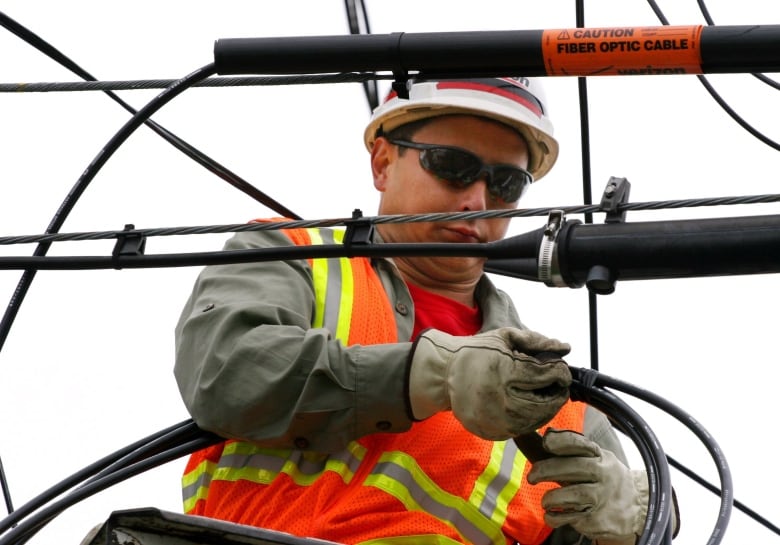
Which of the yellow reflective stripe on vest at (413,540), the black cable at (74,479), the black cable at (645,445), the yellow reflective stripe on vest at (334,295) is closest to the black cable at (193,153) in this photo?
the yellow reflective stripe on vest at (334,295)

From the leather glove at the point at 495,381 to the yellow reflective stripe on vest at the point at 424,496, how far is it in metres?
0.27

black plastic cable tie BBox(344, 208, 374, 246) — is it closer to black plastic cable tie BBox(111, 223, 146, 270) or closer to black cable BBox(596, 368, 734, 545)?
black plastic cable tie BBox(111, 223, 146, 270)

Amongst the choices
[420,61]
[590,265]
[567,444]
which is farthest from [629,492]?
[420,61]

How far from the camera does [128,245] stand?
4070mm

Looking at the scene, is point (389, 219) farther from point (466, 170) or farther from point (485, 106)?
point (485, 106)

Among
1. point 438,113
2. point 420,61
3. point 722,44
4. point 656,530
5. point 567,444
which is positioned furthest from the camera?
point 438,113

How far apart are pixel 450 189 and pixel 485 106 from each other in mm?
313

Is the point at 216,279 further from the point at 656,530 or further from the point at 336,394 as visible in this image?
the point at 656,530

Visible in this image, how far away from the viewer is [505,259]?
3.82m

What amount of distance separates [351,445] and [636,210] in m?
1.07

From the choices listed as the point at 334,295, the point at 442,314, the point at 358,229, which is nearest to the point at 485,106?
the point at 442,314

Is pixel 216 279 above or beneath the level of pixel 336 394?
above

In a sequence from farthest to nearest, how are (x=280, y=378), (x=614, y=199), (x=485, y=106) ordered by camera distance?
(x=485, y=106) < (x=280, y=378) < (x=614, y=199)

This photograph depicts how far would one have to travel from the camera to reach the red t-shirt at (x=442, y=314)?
4852mm
